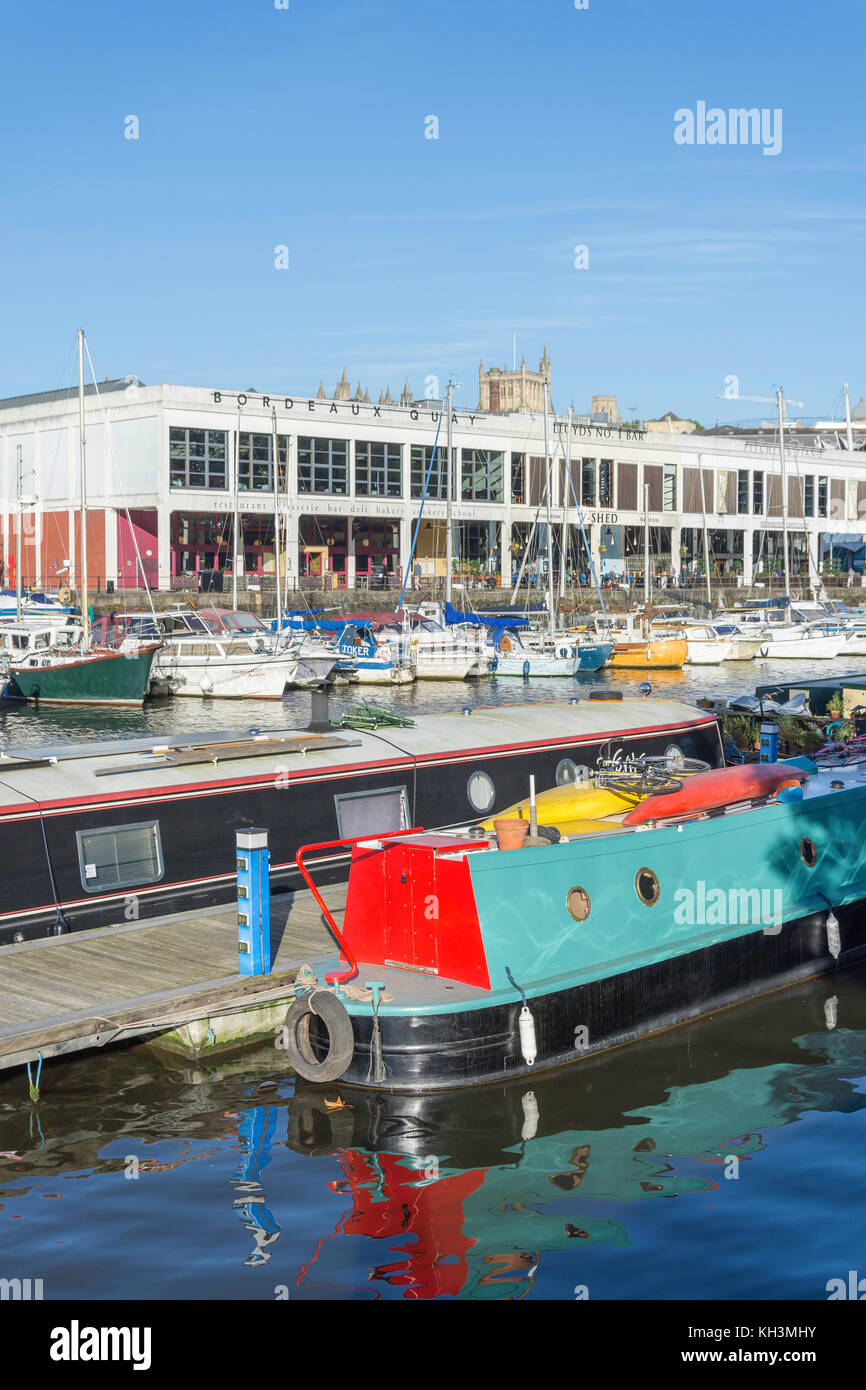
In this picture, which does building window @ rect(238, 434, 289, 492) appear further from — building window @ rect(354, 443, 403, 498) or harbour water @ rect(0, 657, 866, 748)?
harbour water @ rect(0, 657, 866, 748)

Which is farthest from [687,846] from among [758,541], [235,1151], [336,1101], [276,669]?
[758,541]

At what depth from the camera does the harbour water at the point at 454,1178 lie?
1005 cm

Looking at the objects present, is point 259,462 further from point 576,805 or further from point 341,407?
point 576,805

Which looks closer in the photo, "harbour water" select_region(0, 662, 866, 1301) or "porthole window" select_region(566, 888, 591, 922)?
"harbour water" select_region(0, 662, 866, 1301)

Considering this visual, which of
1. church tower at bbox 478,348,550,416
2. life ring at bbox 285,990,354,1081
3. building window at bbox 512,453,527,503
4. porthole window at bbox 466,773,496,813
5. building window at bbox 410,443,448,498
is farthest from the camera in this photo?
church tower at bbox 478,348,550,416

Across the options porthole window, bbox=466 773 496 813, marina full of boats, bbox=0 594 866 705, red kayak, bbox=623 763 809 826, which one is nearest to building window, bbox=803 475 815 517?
marina full of boats, bbox=0 594 866 705

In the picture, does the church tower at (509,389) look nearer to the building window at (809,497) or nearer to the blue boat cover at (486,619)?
the building window at (809,497)

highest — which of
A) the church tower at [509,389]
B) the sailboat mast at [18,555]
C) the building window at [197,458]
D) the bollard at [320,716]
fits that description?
the church tower at [509,389]

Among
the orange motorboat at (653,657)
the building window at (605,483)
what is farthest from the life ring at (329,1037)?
the building window at (605,483)

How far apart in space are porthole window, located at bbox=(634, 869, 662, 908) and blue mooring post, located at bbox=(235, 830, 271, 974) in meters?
3.99

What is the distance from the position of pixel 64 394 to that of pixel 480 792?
74312 mm

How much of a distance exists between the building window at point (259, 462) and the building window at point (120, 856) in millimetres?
64896

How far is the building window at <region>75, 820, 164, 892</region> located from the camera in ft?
51.7

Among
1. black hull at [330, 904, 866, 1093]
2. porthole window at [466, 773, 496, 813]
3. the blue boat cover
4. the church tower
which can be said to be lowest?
black hull at [330, 904, 866, 1093]
